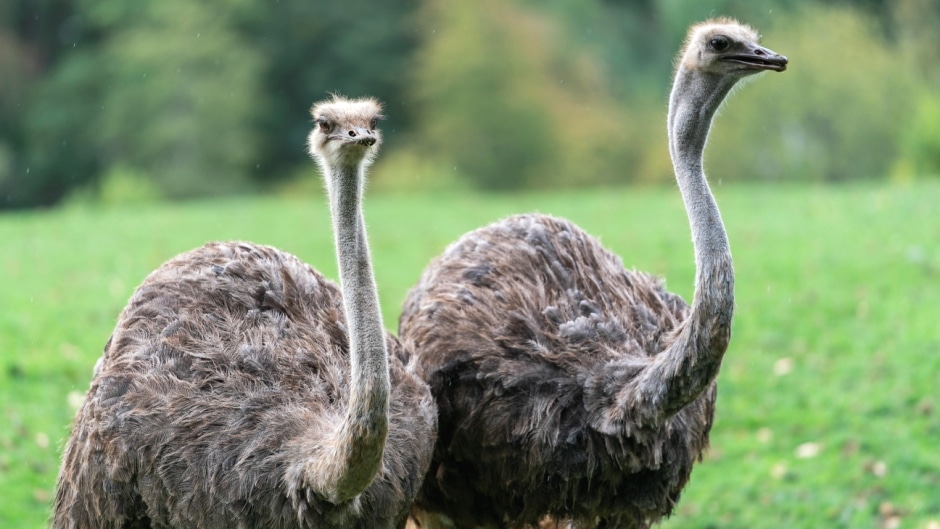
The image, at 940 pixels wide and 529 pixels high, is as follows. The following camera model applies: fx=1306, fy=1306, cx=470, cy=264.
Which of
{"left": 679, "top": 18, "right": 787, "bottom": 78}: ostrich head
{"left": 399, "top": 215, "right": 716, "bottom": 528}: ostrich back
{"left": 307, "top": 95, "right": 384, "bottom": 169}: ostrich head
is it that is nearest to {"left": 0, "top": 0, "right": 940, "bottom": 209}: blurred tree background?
{"left": 399, "top": 215, "right": 716, "bottom": 528}: ostrich back

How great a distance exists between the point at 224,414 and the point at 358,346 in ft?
2.66

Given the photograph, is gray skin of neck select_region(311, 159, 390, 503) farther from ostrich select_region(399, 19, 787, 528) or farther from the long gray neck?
ostrich select_region(399, 19, 787, 528)

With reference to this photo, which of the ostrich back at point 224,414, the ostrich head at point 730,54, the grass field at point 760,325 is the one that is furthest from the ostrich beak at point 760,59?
the grass field at point 760,325

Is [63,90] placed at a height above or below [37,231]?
above

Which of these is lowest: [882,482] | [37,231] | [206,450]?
[882,482]

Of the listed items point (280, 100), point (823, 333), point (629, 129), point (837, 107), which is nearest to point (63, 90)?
point (280, 100)

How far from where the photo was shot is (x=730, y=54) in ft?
15.9

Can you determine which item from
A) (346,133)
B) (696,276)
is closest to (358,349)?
(346,133)

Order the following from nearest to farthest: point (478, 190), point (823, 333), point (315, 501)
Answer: point (315, 501) → point (823, 333) → point (478, 190)

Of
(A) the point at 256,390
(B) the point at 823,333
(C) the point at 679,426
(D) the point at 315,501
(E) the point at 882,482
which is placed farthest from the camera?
(B) the point at 823,333

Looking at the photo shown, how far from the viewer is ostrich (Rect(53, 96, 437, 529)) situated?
4.31m

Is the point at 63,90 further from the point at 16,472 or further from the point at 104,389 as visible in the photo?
the point at 104,389

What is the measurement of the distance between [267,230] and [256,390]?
1329 cm

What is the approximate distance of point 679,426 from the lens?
5434 mm
